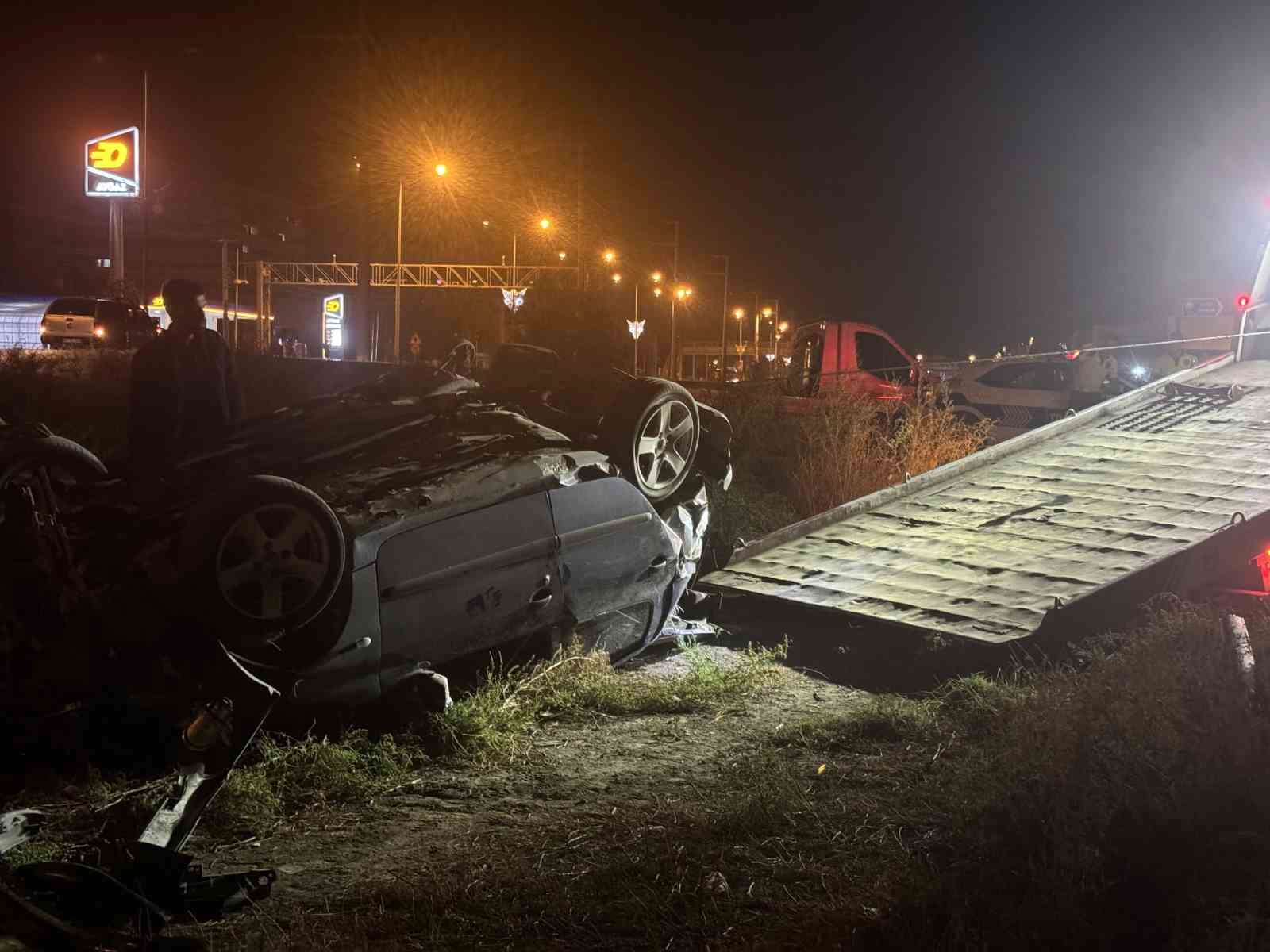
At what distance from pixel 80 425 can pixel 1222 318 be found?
22710 mm

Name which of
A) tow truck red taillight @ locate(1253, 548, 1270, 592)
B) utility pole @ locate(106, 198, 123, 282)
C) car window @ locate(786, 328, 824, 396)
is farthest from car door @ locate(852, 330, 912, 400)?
utility pole @ locate(106, 198, 123, 282)

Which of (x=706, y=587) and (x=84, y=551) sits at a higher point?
(x=84, y=551)

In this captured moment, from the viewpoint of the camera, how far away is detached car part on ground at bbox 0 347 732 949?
4176mm

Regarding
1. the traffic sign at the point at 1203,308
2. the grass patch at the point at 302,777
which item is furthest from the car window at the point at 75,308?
the traffic sign at the point at 1203,308

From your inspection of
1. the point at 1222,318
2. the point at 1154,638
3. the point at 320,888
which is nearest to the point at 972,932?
the point at 320,888

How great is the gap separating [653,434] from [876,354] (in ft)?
37.5

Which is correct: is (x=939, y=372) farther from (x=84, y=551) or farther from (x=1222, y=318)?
(x=84, y=551)

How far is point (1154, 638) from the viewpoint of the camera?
589 centimetres

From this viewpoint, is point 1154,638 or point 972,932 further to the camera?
point 1154,638

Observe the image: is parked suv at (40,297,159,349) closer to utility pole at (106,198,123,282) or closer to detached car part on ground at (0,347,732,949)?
utility pole at (106,198,123,282)

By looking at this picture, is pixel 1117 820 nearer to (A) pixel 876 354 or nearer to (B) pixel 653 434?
(B) pixel 653 434

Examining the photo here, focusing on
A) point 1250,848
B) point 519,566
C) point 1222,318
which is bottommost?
point 1250,848

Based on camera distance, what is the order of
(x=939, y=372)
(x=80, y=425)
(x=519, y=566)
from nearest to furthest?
(x=519, y=566) → (x=80, y=425) → (x=939, y=372)

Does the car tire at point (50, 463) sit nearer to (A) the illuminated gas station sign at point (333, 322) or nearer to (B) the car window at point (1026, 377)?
(B) the car window at point (1026, 377)
